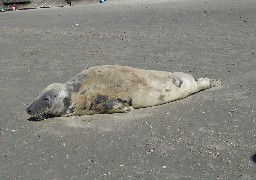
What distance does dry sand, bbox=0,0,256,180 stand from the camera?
328cm

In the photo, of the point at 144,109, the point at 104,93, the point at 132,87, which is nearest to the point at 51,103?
the point at 104,93

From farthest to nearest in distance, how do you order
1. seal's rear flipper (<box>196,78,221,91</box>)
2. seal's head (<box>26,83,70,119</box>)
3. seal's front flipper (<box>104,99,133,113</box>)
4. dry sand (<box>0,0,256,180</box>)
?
seal's rear flipper (<box>196,78,221,91</box>), seal's front flipper (<box>104,99,133,113</box>), seal's head (<box>26,83,70,119</box>), dry sand (<box>0,0,256,180</box>)

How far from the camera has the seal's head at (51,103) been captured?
4.38m

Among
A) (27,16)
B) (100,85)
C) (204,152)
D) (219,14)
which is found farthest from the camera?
(27,16)

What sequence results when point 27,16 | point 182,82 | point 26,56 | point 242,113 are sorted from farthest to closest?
point 27,16 < point 26,56 < point 182,82 < point 242,113

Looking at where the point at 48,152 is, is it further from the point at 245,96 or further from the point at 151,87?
the point at 245,96

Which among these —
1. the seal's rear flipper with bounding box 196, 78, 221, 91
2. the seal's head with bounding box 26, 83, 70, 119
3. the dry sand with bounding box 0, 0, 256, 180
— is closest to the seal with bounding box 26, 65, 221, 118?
the seal's head with bounding box 26, 83, 70, 119

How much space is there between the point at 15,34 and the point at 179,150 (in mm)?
7457

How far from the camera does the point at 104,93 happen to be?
4.53 m

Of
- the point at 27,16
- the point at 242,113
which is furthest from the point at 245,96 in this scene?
the point at 27,16

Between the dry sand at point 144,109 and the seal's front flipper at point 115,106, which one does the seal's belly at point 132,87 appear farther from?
the dry sand at point 144,109

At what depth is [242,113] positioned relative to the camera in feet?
13.8

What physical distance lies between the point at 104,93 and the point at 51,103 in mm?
552

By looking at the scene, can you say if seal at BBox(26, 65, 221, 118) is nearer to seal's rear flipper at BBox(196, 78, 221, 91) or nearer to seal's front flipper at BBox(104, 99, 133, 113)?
seal's front flipper at BBox(104, 99, 133, 113)
